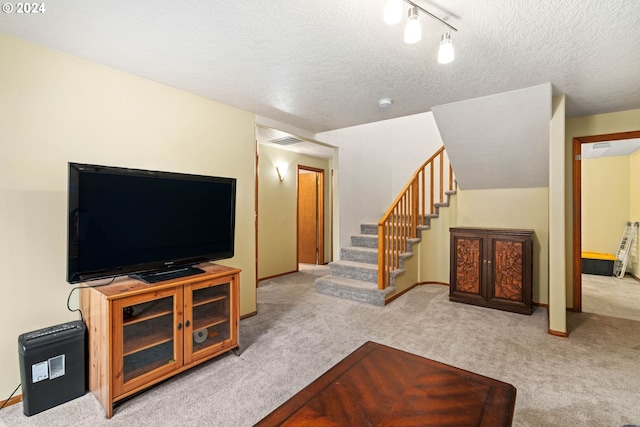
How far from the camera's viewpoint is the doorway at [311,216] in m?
6.29

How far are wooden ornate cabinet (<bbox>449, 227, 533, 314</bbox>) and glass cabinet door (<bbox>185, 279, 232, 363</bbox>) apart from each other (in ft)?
9.69

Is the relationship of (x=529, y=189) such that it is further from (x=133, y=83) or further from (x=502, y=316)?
(x=133, y=83)

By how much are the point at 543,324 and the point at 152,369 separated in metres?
3.71

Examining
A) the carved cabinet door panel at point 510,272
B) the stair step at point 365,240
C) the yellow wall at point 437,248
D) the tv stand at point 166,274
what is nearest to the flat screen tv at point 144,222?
the tv stand at point 166,274

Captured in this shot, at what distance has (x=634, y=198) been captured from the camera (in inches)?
212

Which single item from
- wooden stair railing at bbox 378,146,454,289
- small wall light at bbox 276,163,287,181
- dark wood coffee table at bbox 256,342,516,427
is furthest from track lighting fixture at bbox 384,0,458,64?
small wall light at bbox 276,163,287,181

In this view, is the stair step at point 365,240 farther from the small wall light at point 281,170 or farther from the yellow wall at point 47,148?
the yellow wall at point 47,148

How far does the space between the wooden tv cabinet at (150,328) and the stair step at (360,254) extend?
8.45 feet

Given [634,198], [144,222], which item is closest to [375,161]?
[144,222]

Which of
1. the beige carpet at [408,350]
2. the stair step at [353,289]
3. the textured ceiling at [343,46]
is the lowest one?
the beige carpet at [408,350]

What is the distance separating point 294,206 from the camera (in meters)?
5.68

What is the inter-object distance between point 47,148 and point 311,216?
4.67 metres

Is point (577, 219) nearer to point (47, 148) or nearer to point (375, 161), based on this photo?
point (375, 161)

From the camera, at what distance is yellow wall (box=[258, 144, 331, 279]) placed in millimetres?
5055
